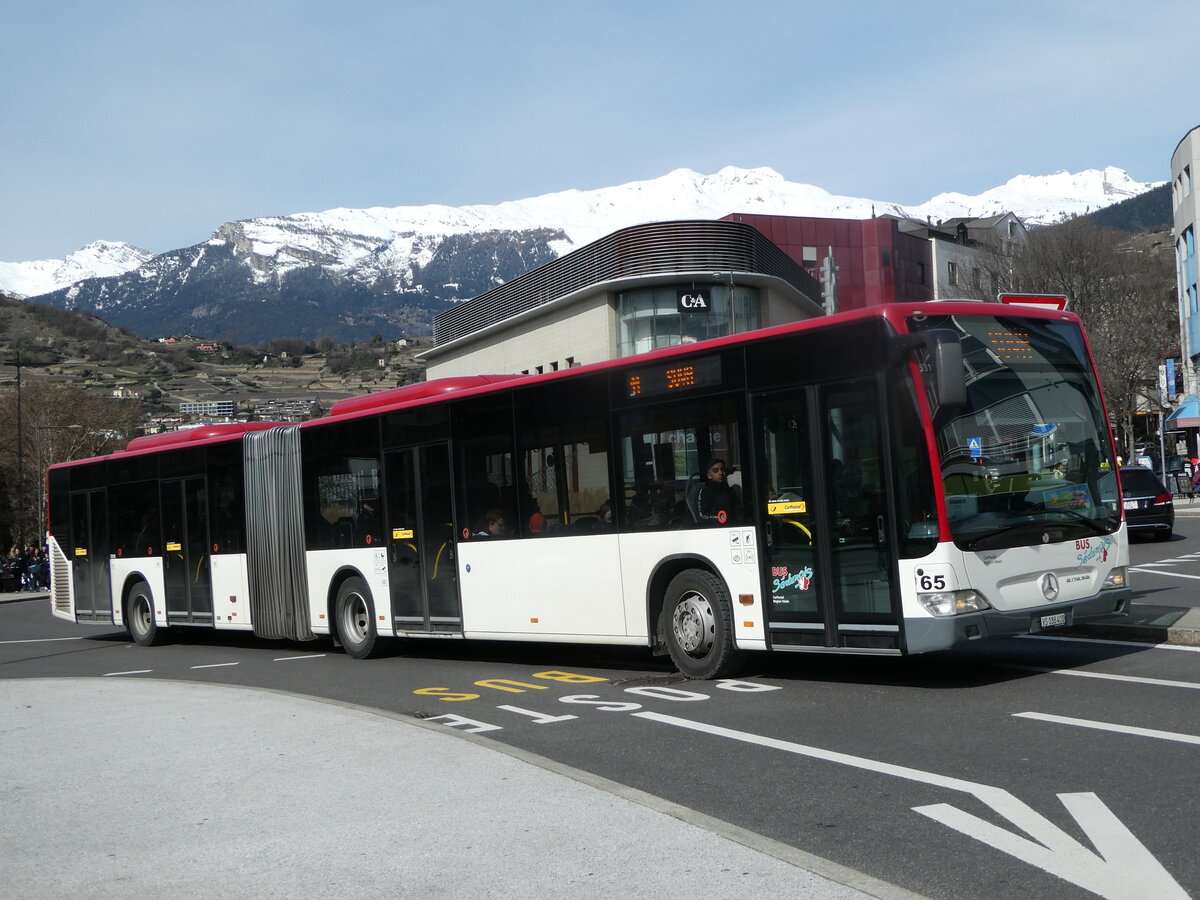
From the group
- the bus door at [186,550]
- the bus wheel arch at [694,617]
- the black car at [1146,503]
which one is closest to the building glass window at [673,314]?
the black car at [1146,503]

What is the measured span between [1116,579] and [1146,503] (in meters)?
16.9

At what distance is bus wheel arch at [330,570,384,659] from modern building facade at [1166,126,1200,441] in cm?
4671

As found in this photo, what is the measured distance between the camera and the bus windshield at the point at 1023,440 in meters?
9.76

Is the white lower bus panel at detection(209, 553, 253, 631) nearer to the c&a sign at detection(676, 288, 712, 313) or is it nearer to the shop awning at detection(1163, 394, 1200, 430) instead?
the c&a sign at detection(676, 288, 712, 313)

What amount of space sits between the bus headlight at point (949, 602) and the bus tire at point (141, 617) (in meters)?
14.6

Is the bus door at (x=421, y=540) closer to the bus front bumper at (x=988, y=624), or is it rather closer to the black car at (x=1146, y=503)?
the bus front bumper at (x=988, y=624)

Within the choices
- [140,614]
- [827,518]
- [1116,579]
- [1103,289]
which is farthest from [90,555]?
[1103,289]

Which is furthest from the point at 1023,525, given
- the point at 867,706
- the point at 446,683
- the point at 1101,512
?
the point at 446,683

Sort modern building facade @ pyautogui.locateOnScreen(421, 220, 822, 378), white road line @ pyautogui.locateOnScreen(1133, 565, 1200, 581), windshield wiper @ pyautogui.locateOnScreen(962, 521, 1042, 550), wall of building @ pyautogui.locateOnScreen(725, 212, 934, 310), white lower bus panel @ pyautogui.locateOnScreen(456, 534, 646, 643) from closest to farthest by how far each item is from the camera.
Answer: windshield wiper @ pyautogui.locateOnScreen(962, 521, 1042, 550) → white lower bus panel @ pyautogui.locateOnScreen(456, 534, 646, 643) → white road line @ pyautogui.locateOnScreen(1133, 565, 1200, 581) → modern building facade @ pyautogui.locateOnScreen(421, 220, 822, 378) → wall of building @ pyautogui.locateOnScreen(725, 212, 934, 310)

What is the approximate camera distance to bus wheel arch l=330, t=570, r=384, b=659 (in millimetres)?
15953

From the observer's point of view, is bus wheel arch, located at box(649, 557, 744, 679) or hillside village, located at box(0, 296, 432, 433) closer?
bus wheel arch, located at box(649, 557, 744, 679)

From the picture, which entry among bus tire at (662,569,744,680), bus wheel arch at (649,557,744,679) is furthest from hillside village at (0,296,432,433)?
bus tire at (662,569,744,680)

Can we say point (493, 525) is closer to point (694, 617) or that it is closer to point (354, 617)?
point (694, 617)

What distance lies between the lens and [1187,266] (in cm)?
5969
